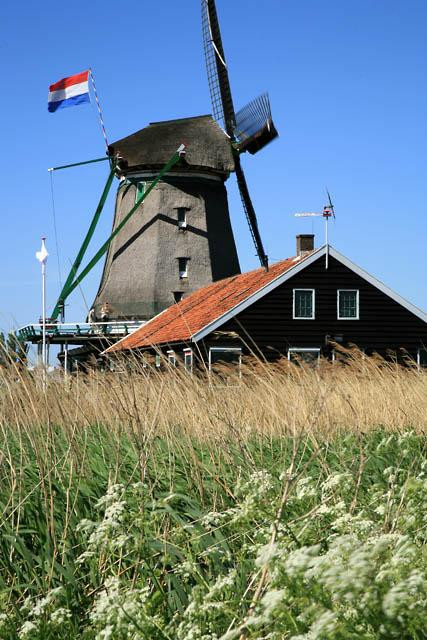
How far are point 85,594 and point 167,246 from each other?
96.2ft

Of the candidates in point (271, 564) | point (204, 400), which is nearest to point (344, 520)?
point (271, 564)

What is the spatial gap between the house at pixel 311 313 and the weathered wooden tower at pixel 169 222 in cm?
454

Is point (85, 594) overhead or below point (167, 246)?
below

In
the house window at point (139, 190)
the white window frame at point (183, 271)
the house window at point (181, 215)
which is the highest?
the house window at point (139, 190)

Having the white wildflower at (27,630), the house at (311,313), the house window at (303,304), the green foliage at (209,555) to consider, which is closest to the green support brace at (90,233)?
the house at (311,313)

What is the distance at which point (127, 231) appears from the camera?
112ft

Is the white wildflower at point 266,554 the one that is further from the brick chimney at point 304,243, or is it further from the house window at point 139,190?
the house window at point 139,190

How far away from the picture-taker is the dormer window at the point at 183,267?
33.1 metres

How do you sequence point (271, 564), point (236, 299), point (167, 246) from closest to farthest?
point (271, 564) → point (236, 299) → point (167, 246)

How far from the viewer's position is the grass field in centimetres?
247

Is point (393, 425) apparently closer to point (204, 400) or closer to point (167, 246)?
point (204, 400)

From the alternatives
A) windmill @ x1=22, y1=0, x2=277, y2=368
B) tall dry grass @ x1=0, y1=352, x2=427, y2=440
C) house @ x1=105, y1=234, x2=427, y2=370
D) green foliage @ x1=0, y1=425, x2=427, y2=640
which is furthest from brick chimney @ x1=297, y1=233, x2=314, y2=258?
green foliage @ x1=0, y1=425, x2=427, y2=640

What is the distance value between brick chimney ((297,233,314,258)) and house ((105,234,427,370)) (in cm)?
3

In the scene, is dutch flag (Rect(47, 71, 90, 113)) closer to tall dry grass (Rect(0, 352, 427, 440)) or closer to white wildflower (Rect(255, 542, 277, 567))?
tall dry grass (Rect(0, 352, 427, 440))
